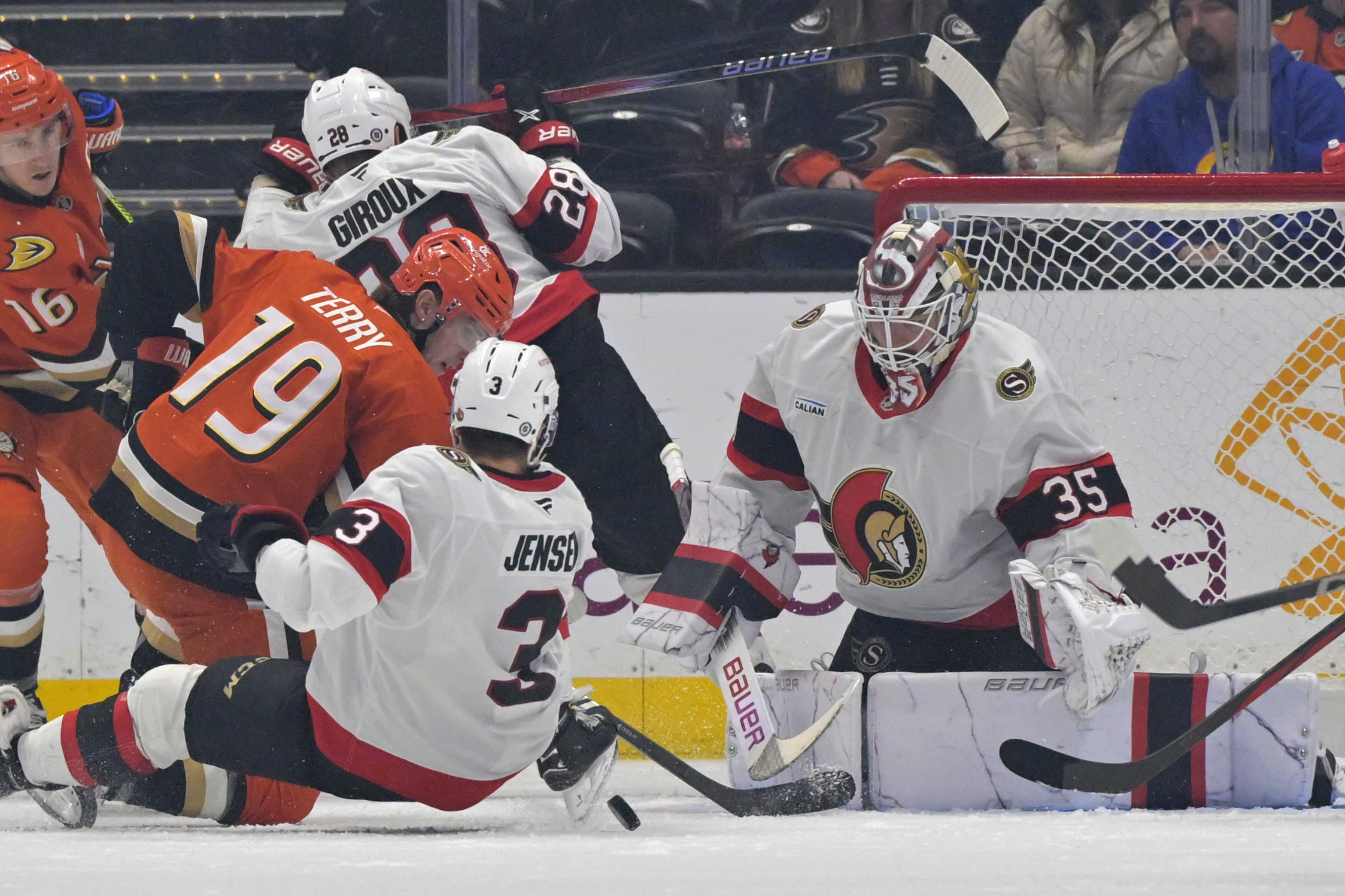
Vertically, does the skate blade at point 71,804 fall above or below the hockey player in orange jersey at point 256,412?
below

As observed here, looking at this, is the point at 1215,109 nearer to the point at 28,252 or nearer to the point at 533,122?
the point at 533,122

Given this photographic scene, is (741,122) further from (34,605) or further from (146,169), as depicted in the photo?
(34,605)

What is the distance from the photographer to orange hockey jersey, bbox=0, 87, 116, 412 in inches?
125

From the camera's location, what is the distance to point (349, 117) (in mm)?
3285

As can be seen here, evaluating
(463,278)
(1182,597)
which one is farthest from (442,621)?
(1182,597)

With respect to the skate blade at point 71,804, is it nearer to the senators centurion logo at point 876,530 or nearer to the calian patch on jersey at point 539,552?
the calian patch on jersey at point 539,552

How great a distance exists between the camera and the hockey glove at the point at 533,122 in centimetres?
345

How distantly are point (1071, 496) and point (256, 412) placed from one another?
124 cm

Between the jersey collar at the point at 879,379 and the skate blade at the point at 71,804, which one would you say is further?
the jersey collar at the point at 879,379

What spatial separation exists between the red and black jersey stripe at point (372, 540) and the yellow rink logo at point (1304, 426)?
193cm

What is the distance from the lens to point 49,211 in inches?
127

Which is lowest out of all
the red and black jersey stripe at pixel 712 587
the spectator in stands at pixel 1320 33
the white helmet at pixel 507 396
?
the red and black jersey stripe at pixel 712 587

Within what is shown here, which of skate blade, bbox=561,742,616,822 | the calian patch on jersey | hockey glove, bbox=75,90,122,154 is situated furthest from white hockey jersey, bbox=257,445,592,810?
hockey glove, bbox=75,90,122,154

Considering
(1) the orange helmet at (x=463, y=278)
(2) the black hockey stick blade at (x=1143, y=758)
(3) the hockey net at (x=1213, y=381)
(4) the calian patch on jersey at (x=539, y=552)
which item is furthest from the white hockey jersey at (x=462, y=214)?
(2) the black hockey stick blade at (x=1143, y=758)
